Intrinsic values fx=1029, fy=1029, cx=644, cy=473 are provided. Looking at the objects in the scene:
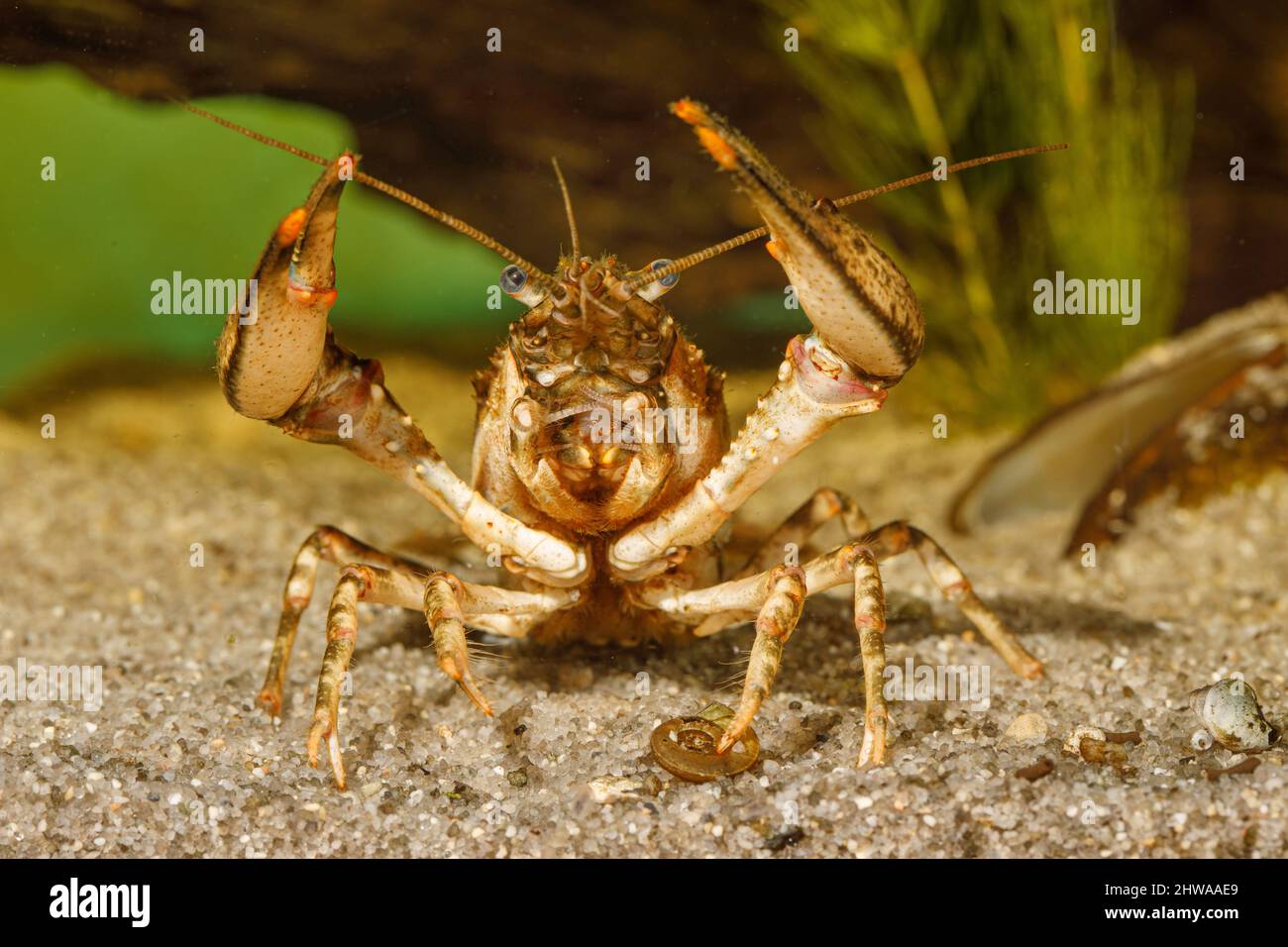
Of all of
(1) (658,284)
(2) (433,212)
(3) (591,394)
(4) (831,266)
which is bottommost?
(3) (591,394)

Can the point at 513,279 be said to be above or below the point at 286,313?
above

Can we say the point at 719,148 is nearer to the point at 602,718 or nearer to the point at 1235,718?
the point at 602,718

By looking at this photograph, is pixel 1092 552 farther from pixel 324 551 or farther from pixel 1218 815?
pixel 324 551

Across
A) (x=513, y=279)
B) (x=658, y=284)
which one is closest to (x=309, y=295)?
(x=513, y=279)

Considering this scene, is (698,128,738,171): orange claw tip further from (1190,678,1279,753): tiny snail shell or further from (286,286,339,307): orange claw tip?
(1190,678,1279,753): tiny snail shell

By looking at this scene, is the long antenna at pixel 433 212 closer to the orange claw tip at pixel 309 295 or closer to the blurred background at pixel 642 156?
the orange claw tip at pixel 309 295

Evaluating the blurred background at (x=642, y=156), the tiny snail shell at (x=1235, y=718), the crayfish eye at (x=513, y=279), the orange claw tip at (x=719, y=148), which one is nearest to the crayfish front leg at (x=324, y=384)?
the crayfish eye at (x=513, y=279)

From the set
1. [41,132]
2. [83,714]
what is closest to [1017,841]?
[83,714]
